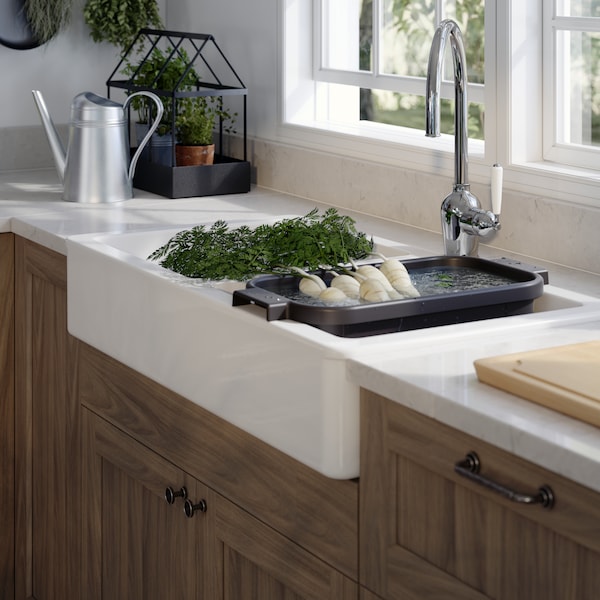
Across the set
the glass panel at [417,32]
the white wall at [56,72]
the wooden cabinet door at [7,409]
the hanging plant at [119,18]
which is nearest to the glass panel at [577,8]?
the glass panel at [417,32]

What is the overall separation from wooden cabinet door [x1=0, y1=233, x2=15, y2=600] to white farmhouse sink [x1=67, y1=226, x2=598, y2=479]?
0.45 meters

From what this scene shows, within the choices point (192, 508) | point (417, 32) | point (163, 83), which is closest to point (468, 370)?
point (192, 508)

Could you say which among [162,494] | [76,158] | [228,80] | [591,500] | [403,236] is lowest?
[162,494]

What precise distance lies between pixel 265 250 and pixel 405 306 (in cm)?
40

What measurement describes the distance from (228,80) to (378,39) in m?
0.58

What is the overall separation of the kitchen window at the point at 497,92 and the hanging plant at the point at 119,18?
59 centimetres

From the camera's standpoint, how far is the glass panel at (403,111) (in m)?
5.73

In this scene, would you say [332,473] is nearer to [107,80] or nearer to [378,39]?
[378,39]

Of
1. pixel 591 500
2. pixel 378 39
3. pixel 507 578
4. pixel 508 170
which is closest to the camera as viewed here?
pixel 591 500

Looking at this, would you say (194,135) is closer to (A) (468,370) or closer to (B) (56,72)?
(B) (56,72)

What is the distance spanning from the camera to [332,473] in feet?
4.84

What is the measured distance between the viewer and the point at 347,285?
1732 mm

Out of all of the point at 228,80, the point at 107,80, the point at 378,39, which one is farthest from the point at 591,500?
the point at 107,80

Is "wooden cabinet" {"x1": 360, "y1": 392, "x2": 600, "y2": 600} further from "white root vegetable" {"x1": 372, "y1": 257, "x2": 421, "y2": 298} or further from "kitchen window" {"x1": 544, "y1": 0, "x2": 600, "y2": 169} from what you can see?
"kitchen window" {"x1": 544, "y1": 0, "x2": 600, "y2": 169}
